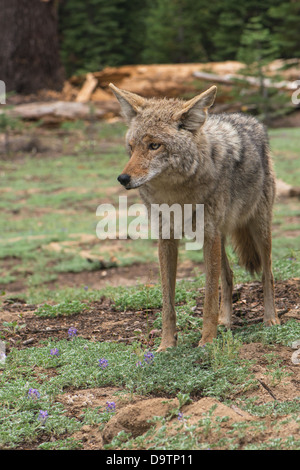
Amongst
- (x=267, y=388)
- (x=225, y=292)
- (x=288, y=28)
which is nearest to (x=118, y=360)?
(x=267, y=388)

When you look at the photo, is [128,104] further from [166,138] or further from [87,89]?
[87,89]

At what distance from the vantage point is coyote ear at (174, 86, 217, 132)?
436 cm

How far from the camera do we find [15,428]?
356 cm

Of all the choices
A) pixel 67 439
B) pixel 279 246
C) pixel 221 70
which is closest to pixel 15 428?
pixel 67 439

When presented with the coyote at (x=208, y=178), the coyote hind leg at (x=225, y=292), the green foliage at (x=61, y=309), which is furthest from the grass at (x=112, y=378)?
the green foliage at (x=61, y=309)

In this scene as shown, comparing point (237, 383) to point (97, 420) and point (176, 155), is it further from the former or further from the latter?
point (176, 155)

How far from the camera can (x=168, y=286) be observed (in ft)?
16.4

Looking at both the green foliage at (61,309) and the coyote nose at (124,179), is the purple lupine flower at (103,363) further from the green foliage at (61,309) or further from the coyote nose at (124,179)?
the green foliage at (61,309)

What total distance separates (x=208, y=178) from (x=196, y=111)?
0.55 m

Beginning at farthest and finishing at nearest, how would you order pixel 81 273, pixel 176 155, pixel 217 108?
1. pixel 217 108
2. pixel 81 273
3. pixel 176 155

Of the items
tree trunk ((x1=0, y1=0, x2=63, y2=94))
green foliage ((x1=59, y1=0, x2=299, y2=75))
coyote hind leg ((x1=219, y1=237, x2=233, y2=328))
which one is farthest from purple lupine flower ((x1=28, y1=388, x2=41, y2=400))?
green foliage ((x1=59, y1=0, x2=299, y2=75))

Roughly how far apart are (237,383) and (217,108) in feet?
54.1

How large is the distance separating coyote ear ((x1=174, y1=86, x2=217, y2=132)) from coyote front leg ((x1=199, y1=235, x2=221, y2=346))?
0.94m
